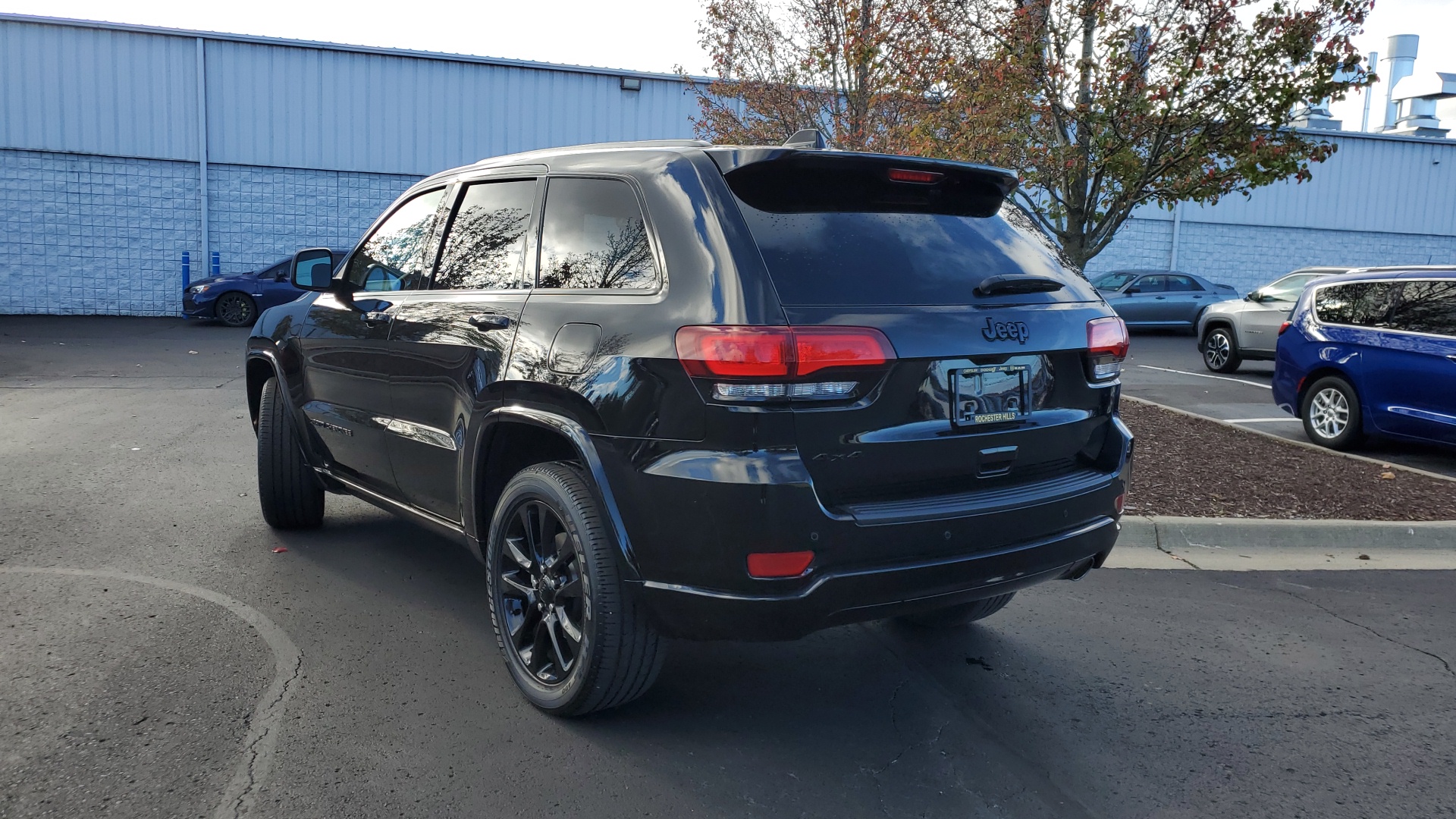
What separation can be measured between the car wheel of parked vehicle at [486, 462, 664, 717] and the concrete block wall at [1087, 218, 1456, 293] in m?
27.6

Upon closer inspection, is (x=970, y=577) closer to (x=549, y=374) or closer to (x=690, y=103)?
(x=549, y=374)

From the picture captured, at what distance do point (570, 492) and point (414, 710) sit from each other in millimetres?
961

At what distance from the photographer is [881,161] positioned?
333 cm

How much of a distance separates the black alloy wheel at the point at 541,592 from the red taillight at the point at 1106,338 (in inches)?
71.2

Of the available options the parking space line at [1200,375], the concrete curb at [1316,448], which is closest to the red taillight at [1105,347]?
the concrete curb at [1316,448]

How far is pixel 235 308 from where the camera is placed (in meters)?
20.5

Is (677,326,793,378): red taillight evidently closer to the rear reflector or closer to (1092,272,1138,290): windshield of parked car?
the rear reflector

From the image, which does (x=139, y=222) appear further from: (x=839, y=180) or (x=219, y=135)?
(x=839, y=180)

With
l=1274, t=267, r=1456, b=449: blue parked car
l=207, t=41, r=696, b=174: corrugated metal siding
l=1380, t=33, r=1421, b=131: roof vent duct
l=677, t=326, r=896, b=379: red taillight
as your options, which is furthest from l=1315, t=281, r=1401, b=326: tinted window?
l=1380, t=33, r=1421, b=131: roof vent duct

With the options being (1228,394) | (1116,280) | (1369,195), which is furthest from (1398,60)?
(1228,394)

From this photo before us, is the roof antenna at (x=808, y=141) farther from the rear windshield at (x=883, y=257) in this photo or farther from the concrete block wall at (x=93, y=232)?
the concrete block wall at (x=93, y=232)

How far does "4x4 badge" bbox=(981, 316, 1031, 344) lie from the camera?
10.5 feet

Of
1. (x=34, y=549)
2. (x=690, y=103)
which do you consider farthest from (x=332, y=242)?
(x=34, y=549)

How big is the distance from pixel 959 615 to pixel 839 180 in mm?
2016
